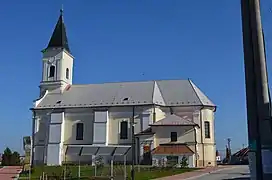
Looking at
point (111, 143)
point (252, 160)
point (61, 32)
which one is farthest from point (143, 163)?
point (252, 160)

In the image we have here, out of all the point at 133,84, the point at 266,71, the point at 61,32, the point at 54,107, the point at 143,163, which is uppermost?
the point at 61,32

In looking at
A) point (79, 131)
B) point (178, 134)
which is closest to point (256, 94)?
point (178, 134)

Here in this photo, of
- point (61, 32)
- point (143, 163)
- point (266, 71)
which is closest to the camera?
point (266, 71)

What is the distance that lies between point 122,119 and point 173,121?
813 cm

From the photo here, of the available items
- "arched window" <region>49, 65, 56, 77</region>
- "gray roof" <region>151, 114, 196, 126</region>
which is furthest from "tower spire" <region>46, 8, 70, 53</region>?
"gray roof" <region>151, 114, 196, 126</region>

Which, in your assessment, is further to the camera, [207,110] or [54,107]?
[54,107]

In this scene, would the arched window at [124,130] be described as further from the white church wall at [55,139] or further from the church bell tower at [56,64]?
the church bell tower at [56,64]

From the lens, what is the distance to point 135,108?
56562 mm

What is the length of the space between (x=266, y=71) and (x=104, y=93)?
5166cm

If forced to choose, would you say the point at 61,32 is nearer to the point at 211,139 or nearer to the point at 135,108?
the point at 135,108

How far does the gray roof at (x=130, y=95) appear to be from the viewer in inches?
2248

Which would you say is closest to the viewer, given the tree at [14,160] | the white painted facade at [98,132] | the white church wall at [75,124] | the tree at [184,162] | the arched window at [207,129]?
the tree at [184,162]

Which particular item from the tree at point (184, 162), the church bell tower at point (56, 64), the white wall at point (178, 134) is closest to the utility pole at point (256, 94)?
the tree at point (184, 162)

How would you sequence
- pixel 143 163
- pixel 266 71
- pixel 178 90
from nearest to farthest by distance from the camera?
pixel 266 71, pixel 143 163, pixel 178 90
